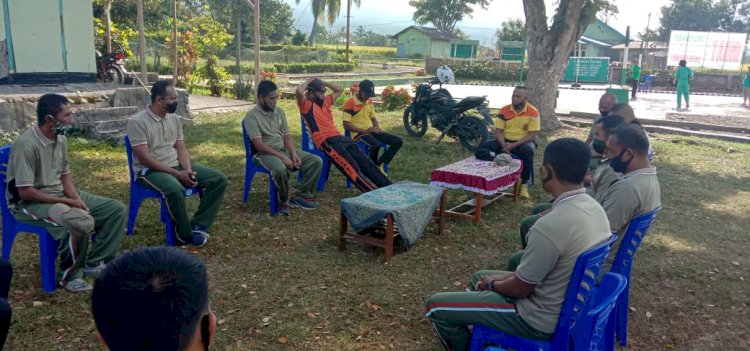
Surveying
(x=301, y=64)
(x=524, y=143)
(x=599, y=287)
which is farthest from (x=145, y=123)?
(x=301, y=64)

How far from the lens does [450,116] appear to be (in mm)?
9992

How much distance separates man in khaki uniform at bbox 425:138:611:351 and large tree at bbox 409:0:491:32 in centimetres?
5500

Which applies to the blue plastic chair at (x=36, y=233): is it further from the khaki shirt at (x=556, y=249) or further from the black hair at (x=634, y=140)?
the black hair at (x=634, y=140)

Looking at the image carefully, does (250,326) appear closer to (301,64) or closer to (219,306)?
(219,306)

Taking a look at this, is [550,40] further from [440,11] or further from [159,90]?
[440,11]

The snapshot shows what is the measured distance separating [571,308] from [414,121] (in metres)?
8.30

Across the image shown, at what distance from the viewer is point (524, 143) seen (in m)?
7.04

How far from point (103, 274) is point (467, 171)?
5016 millimetres

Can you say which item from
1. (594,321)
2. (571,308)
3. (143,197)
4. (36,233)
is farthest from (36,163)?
(594,321)

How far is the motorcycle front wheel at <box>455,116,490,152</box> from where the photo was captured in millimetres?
9642

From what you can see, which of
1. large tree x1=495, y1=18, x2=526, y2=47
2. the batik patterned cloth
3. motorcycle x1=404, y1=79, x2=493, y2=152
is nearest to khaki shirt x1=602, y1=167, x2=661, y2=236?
the batik patterned cloth

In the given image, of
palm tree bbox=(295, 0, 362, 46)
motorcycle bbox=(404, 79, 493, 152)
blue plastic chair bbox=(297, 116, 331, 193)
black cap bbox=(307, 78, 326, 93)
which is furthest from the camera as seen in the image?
palm tree bbox=(295, 0, 362, 46)

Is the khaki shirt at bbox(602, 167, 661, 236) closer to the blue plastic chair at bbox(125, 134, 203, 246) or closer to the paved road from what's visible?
the blue plastic chair at bbox(125, 134, 203, 246)

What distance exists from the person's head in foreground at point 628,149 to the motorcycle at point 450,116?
5847mm
